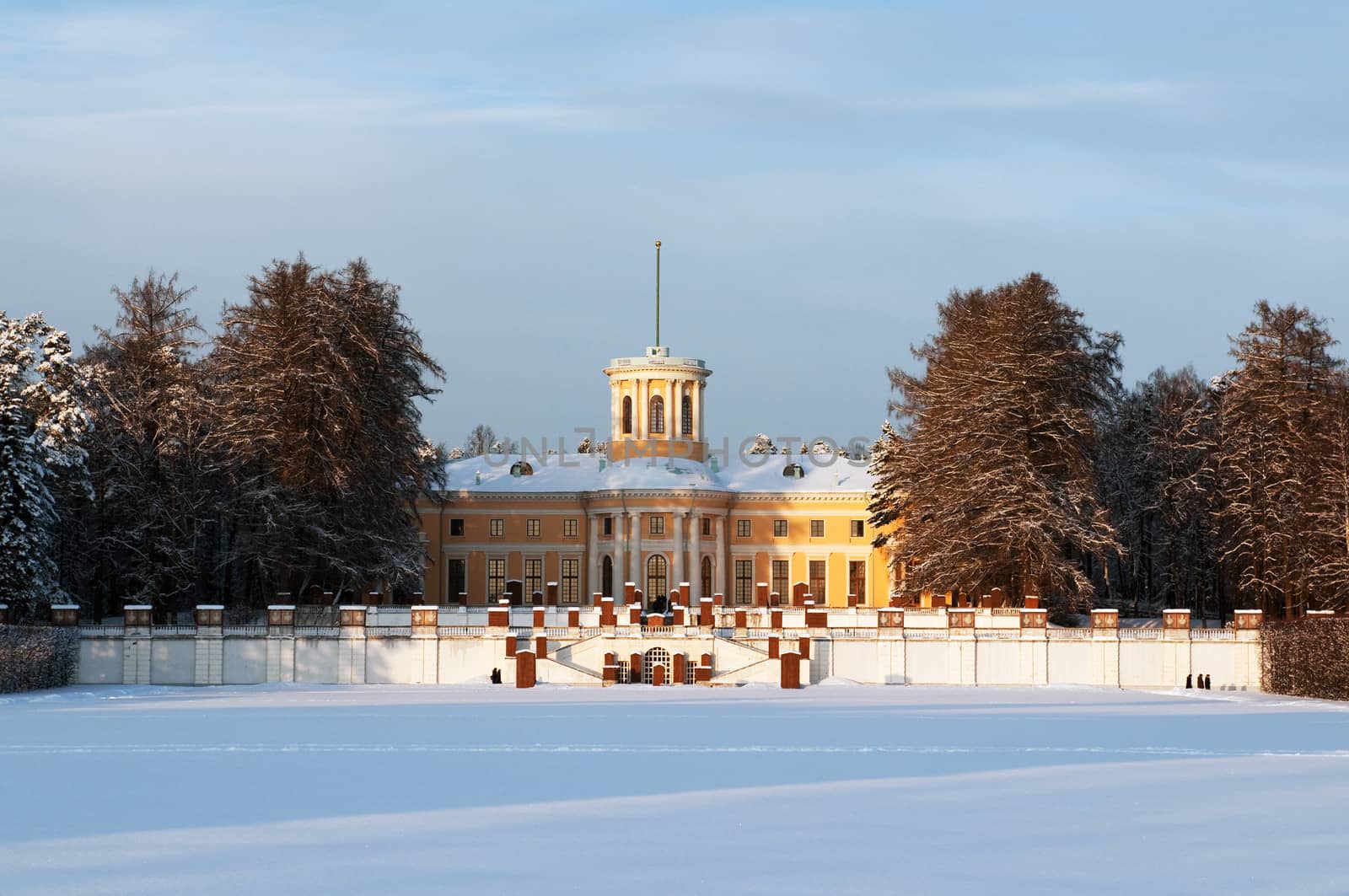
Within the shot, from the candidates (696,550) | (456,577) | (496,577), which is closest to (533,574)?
(496,577)

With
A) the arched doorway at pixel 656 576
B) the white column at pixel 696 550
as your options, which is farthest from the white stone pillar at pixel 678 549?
the arched doorway at pixel 656 576

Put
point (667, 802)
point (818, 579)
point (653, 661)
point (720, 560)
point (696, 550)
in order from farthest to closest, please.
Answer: point (818, 579), point (720, 560), point (696, 550), point (653, 661), point (667, 802)

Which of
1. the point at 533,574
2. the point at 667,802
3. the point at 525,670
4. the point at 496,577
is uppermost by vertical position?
the point at 533,574

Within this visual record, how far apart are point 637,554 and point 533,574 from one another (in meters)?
5.87

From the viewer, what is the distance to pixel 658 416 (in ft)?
289

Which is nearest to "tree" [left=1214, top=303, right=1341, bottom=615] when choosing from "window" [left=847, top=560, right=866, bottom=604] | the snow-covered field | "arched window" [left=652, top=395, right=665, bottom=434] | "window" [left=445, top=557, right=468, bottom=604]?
the snow-covered field

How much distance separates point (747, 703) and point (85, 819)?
2162 cm

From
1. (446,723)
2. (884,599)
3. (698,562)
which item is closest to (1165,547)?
(884,599)

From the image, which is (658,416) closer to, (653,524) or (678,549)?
(653,524)

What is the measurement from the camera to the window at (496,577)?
86.4 m

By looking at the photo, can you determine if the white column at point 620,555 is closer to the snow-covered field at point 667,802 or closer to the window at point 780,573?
the window at point 780,573

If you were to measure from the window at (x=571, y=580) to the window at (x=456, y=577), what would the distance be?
468 centimetres

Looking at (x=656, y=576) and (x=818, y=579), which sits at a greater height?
(x=656, y=576)

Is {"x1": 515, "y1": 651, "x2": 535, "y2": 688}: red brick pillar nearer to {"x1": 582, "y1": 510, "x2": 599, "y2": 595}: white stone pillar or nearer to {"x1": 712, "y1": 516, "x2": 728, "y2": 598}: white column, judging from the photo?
{"x1": 582, "y1": 510, "x2": 599, "y2": 595}: white stone pillar
